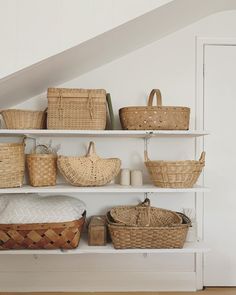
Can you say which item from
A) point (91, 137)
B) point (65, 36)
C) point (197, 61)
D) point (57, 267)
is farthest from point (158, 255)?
point (65, 36)

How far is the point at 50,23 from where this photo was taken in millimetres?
1442

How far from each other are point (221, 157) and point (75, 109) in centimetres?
108

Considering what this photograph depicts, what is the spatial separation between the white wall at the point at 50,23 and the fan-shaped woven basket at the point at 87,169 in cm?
61

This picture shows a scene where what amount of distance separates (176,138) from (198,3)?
33.8 inches

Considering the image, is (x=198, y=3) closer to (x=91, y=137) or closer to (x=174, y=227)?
(x=91, y=137)

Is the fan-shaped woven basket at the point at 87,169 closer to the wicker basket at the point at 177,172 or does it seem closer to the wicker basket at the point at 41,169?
the wicker basket at the point at 41,169

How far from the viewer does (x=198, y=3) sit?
186 centimetres

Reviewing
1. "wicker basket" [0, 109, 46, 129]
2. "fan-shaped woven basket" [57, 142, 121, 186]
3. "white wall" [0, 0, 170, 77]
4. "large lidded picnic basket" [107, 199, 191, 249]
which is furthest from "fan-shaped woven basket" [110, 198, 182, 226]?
"white wall" [0, 0, 170, 77]

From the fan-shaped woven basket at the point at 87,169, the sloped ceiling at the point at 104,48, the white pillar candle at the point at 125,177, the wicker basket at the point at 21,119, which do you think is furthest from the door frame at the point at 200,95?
the wicker basket at the point at 21,119

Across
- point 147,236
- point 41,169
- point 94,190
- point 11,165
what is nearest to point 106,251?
point 147,236

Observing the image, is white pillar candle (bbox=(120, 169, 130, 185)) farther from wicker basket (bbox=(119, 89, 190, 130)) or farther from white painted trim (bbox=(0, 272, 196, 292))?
white painted trim (bbox=(0, 272, 196, 292))

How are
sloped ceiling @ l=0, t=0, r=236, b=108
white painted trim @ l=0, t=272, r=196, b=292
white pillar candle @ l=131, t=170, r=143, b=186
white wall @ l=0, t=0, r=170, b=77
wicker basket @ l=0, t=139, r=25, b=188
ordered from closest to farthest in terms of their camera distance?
white wall @ l=0, t=0, r=170, b=77, sloped ceiling @ l=0, t=0, r=236, b=108, wicker basket @ l=0, t=139, r=25, b=188, white pillar candle @ l=131, t=170, r=143, b=186, white painted trim @ l=0, t=272, r=196, b=292

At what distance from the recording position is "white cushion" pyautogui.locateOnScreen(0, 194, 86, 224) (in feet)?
5.90

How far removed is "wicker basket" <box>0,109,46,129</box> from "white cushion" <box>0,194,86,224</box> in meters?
0.44
